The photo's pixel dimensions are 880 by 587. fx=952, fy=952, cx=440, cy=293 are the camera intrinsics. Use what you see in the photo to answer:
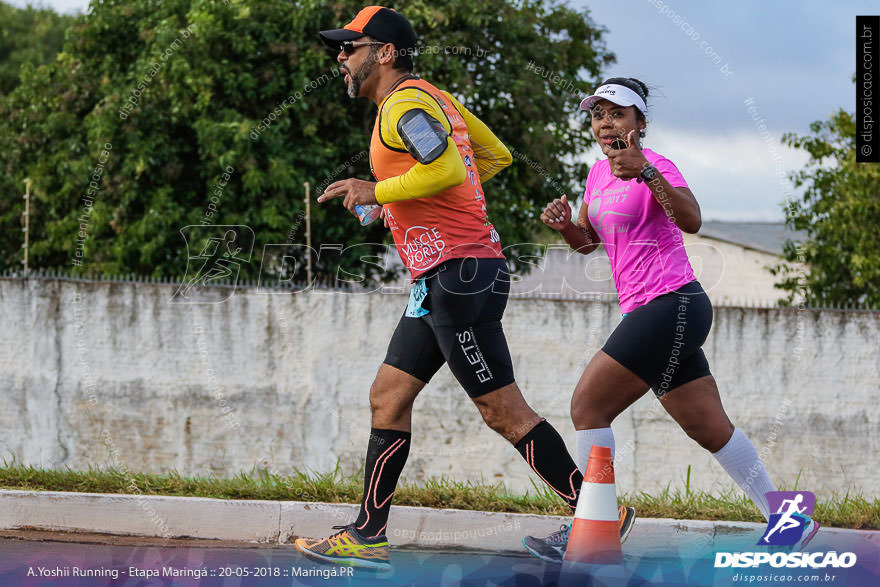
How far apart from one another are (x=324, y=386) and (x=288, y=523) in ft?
15.0

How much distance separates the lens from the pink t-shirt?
148 inches

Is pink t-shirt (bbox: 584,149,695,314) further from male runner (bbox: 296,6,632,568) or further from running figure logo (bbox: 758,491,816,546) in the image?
running figure logo (bbox: 758,491,816,546)

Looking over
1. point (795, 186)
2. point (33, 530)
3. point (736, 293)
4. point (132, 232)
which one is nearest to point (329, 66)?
point (132, 232)

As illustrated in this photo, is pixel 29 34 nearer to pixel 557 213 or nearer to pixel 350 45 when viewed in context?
pixel 350 45

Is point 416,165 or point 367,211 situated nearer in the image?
point 416,165

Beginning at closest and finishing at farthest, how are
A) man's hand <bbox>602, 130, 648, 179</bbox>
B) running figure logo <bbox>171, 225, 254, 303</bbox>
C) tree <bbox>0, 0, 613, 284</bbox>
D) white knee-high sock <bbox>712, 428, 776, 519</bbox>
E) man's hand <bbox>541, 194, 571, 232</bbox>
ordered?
man's hand <bbox>602, 130, 648, 179</bbox>
white knee-high sock <bbox>712, 428, 776, 519</bbox>
man's hand <bbox>541, 194, 571, 232</bbox>
running figure logo <bbox>171, 225, 254, 303</bbox>
tree <bbox>0, 0, 613, 284</bbox>

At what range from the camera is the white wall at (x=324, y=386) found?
9.09 m

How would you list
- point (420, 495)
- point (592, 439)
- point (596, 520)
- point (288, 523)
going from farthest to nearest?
1. point (420, 495)
2. point (288, 523)
3. point (592, 439)
4. point (596, 520)

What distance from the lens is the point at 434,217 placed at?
3869 mm

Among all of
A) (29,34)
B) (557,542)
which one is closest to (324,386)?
(557,542)

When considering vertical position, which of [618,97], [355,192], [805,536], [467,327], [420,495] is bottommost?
[420,495]

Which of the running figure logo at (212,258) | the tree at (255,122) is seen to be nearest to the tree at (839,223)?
the tree at (255,122)

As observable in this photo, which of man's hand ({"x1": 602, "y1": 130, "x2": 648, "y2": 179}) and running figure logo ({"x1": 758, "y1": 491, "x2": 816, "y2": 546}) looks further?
running figure logo ({"x1": 758, "y1": 491, "x2": 816, "y2": 546})

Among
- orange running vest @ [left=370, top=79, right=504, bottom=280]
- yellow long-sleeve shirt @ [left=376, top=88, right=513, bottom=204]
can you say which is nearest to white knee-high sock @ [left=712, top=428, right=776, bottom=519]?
orange running vest @ [left=370, top=79, right=504, bottom=280]
